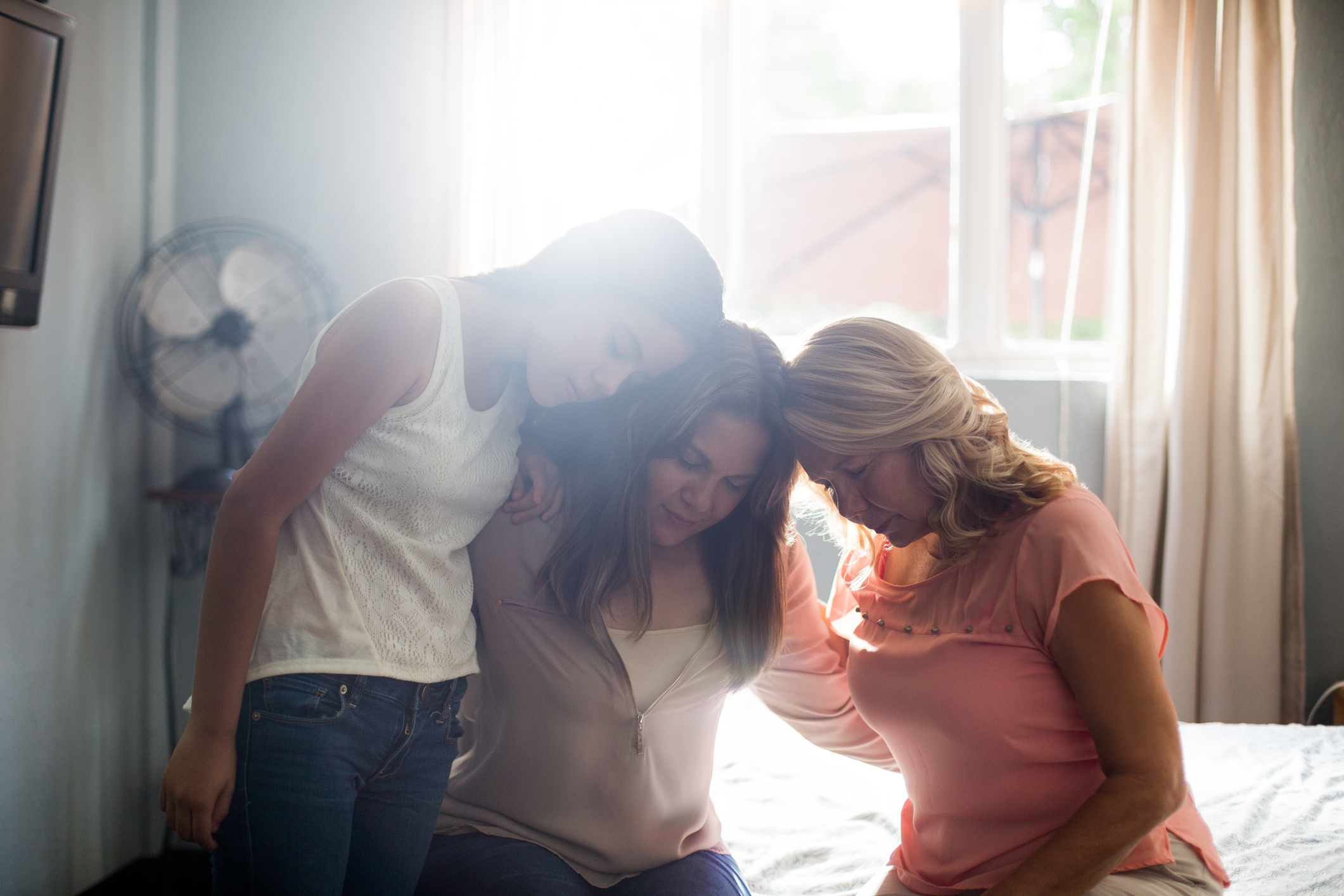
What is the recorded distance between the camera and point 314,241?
289 cm

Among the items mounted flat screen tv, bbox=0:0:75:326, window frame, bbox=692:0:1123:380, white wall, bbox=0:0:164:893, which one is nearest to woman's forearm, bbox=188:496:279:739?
mounted flat screen tv, bbox=0:0:75:326

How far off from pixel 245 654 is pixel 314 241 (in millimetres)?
2151

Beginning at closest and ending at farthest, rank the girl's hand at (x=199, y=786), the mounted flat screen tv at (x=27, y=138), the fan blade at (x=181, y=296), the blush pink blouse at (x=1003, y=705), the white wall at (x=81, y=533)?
the girl's hand at (x=199, y=786), the blush pink blouse at (x=1003, y=705), the mounted flat screen tv at (x=27, y=138), the white wall at (x=81, y=533), the fan blade at (x=181, y=296)

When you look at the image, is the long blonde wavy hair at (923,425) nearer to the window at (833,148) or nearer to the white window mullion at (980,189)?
the window at (833,148)

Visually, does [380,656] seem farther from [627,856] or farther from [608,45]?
[608,45]

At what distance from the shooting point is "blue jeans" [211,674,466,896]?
40.8 inches

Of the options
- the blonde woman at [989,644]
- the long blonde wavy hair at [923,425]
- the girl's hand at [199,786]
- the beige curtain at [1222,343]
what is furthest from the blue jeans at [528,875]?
the beige curtain at [1222,343]

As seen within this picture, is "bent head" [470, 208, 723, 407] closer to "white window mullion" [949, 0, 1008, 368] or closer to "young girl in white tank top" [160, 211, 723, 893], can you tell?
"young girl in white tank top" [160, 211, 723, 893]

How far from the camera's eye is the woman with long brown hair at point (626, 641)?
134 cm

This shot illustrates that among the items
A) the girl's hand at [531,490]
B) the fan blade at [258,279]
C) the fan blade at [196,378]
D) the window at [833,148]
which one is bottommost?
the girl's hand at [531,490]

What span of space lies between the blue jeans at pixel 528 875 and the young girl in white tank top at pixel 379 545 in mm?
101

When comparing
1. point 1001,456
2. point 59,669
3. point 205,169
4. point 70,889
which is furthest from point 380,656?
point 205,169

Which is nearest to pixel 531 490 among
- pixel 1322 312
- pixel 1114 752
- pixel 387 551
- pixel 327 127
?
pixel 387 551

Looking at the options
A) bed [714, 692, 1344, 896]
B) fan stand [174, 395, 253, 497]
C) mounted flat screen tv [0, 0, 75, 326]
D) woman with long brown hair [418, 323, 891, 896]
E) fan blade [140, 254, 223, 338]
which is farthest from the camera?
fan stand [174, 395, 253, 497]
